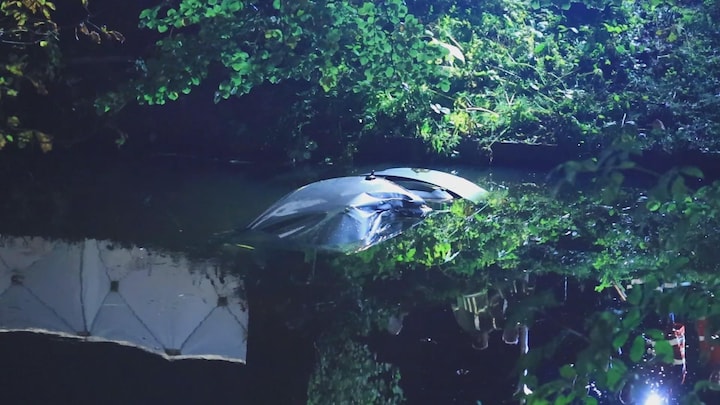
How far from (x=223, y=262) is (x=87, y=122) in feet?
15.3

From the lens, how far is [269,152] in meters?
8.98

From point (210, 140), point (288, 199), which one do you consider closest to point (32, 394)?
point (288, 199)

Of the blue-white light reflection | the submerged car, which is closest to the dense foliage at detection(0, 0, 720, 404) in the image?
the submerged car

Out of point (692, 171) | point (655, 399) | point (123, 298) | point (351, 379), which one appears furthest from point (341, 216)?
point (692, 171)

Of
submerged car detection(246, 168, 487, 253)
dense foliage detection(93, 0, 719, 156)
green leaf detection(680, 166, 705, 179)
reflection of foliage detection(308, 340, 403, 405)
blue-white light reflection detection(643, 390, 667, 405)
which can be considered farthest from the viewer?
dense foliage detection(93, 0, 719, 156)

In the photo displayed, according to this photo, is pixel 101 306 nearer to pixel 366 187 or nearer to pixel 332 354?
pixel 332 354

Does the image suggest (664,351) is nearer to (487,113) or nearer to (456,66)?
(487,113)

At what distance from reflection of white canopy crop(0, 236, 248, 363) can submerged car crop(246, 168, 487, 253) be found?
70 cm

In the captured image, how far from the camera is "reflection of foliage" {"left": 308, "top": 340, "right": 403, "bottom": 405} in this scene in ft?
9.86

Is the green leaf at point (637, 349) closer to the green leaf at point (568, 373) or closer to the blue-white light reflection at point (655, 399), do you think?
the green leaf at point (568, 373)

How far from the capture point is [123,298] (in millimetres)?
4164

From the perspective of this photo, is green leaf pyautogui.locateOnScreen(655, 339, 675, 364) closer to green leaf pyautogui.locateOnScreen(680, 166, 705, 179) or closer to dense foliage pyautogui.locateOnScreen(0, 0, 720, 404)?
dense foliage pyautogui.locateOnScreen(0, 0, 720, 404)

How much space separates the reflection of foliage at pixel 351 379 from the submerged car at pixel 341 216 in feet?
5.31

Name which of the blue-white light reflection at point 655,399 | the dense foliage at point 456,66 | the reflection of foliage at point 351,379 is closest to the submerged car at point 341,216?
the dense foliage at point 456,66
